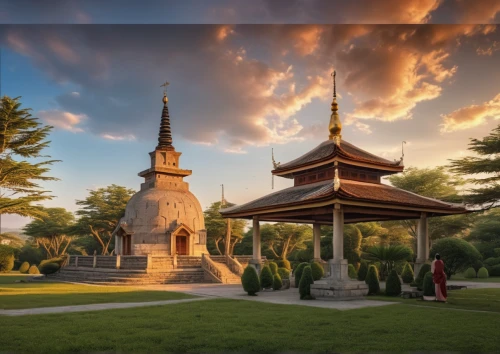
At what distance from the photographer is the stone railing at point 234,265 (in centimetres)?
3706

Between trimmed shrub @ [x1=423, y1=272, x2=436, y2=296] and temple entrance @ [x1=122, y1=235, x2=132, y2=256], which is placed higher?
temple entrance @ [x1=122, y1=235, x2=132, y2=256]

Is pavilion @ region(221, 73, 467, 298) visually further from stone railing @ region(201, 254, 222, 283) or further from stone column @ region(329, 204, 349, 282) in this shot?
stone railing @ region(201, 254, 222, 283)

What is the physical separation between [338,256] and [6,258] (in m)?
38.5

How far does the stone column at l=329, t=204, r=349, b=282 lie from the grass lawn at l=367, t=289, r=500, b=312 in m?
1.58

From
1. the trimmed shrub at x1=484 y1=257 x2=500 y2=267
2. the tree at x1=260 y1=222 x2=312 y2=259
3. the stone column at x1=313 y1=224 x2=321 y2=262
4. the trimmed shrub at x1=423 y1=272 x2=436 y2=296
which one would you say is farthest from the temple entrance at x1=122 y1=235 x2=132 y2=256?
the trimmed shrub at x1=484 y1=257 x2=500 y2=267

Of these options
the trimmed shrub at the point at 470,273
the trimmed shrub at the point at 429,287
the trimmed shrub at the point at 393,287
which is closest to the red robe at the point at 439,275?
the trimmed shrub at the point at 429,287

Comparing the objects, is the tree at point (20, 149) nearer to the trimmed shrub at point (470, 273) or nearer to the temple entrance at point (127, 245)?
the temple entrance at point (127, 245)

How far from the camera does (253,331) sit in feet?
38.3

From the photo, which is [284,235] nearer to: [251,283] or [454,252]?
[454,252]

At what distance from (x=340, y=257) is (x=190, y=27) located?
13.4 meters

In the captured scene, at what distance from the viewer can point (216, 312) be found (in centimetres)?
1536

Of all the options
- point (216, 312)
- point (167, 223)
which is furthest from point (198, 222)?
point (216, 312)

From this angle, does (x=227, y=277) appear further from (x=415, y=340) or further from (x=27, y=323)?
(x=415, y=340)

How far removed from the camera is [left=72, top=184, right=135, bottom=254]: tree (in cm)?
5812
